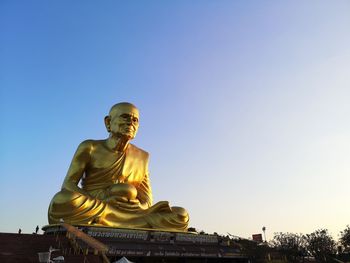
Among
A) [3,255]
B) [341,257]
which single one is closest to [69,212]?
[3,255]

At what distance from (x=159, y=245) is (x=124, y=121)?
5.52 m

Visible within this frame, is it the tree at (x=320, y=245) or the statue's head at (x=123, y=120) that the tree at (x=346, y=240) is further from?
the statue's head at (x=123, y=120)

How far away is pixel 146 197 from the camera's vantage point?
1469 centimetres

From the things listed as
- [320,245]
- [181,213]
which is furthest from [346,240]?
[181,213]

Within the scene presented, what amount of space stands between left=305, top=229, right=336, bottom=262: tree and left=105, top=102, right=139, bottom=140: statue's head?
11073mm

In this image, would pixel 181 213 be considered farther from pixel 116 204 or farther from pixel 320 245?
pixel 320 245

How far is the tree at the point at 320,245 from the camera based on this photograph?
17234 mm

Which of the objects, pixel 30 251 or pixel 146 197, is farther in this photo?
pixel 146 197

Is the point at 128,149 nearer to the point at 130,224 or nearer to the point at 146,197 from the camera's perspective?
the point at 146,197

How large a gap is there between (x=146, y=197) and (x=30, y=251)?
663cm

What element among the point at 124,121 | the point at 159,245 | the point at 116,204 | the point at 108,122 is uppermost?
the point at 108,122

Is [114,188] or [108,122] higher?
[108,122]

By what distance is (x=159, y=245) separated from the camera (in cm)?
1101

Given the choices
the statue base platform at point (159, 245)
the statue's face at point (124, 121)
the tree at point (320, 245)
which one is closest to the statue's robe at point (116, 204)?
the statue base platform at point (159, 245)
